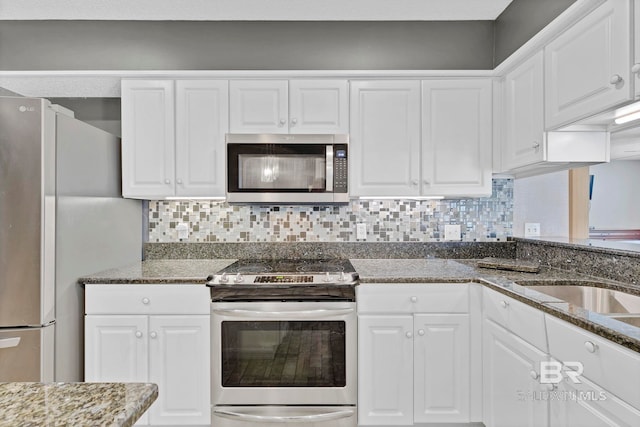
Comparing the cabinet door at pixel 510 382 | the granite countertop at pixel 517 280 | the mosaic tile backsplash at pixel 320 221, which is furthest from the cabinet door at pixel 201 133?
the cabinet door at pixel 510 382

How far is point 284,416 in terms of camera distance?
6.61ft

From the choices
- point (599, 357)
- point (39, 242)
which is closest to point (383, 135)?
point (599, 357)

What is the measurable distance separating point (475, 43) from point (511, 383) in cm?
203

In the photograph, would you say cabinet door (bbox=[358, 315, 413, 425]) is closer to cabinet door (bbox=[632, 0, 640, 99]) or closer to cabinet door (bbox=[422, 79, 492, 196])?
cabinet door (bbox=[422, 79, 492, 196])

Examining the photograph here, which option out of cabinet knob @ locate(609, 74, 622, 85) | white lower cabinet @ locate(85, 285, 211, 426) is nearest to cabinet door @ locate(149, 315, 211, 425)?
white lower cabinet @ locate(85, 285, 211, 426)

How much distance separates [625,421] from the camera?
1.05 metres

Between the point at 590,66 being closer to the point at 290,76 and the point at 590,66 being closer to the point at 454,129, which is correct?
the point at 454,129

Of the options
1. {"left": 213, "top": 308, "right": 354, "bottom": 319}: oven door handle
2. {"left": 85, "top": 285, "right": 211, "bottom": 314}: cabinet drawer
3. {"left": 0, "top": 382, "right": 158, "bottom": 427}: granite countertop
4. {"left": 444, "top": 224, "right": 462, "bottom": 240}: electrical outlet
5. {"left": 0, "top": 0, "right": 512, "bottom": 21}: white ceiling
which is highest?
{"left": 0, "top": 0, "right": 512, "bottom": 21}: white ceiling

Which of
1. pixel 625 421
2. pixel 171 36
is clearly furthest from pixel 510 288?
pixel 171 36

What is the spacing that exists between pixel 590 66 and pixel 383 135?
3.66 feet

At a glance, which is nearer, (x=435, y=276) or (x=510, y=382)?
(x=510, y=382)

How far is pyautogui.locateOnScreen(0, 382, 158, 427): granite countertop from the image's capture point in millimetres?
641

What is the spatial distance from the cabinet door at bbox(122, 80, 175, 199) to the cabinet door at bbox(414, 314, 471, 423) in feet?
5.79

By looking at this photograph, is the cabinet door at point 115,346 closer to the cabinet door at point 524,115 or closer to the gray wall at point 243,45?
the gray wall at point 243,45
